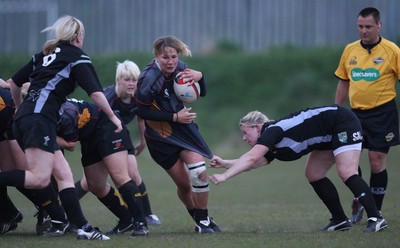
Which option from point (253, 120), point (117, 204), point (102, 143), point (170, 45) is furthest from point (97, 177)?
point (253, 120)

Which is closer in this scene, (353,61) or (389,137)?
(389,137)

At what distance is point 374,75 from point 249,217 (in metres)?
2.32

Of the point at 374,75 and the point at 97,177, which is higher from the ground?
the point at 374,75

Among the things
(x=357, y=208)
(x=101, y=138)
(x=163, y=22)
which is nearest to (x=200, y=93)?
(x=101, y=138)

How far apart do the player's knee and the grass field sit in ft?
1.55

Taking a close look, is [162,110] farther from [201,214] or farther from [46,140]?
[46,140]

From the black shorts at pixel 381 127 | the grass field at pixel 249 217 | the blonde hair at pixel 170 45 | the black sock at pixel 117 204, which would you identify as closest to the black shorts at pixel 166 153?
the black sock at pixel 117 204

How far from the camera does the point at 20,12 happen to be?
2203 cm

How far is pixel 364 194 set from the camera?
729 cm

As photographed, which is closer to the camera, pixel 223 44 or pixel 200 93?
pixel 200 93

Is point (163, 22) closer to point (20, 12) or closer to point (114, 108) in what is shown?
point (20, 12)

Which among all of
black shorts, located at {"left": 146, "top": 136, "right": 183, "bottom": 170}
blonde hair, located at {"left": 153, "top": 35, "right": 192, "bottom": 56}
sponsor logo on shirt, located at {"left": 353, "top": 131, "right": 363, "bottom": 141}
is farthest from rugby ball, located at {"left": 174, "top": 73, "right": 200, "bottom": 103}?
sponsor logo on shirt, located at {"left": 353, "top": 131, "right": 363, "bottom": 141}

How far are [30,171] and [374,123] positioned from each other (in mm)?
3813

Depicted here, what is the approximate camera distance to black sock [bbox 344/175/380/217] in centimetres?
A: 729
